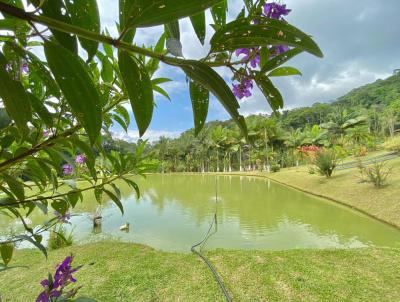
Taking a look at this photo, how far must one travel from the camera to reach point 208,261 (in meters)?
3.69

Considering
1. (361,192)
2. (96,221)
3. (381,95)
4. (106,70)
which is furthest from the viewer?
(381,95)

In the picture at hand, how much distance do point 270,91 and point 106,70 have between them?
13.2 inches

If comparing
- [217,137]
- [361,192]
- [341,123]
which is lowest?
[361,192]

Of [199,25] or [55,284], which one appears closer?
[199,25]

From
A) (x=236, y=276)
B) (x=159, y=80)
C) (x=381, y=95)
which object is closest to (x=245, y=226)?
(x=236, y=276)

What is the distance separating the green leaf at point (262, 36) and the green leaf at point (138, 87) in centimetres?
6

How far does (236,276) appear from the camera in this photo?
3281mm

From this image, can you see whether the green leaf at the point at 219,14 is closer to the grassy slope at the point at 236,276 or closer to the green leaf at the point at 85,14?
the green leaf at the point at 85,14

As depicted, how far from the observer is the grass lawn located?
Answer: 21.1 feet

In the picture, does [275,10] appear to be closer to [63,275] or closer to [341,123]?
[63,275]

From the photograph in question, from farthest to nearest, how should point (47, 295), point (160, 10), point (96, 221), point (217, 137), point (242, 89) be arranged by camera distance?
point (217, 137), point (96, 221), point (47, 295), point (242, 89), point (160, 10)

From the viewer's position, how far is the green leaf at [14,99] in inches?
8.0

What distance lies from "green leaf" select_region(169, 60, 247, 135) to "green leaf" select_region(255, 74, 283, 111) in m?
0.10

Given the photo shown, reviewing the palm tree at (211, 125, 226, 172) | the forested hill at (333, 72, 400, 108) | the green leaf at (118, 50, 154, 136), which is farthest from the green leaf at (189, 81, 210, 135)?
the forested hill at (333, 72, 400, 108)
